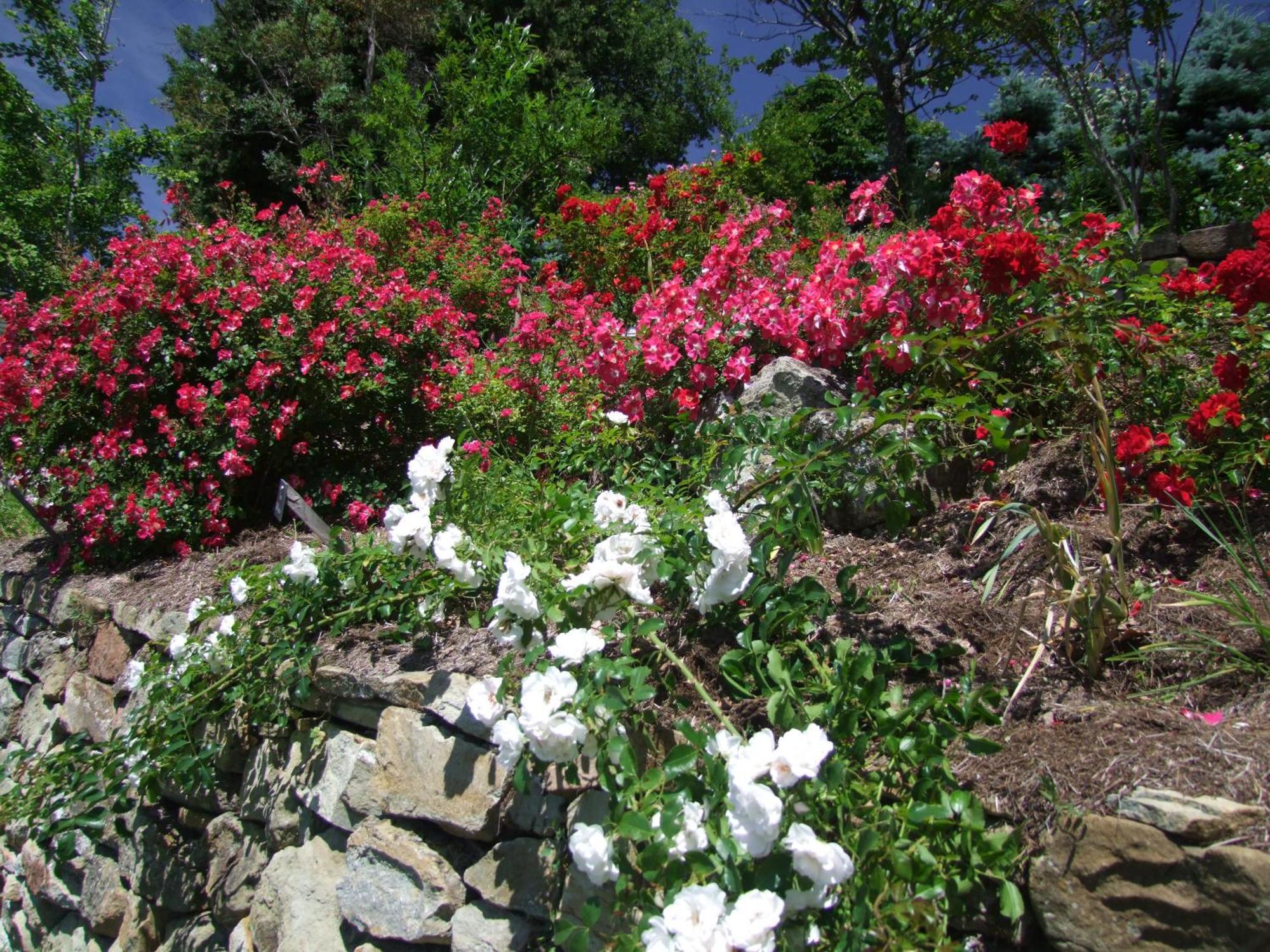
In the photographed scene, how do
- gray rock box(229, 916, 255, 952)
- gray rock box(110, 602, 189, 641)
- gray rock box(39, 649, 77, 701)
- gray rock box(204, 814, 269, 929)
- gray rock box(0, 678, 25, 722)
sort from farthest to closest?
gray rock box(0, 678, 25, 722)
gray rock box(39, 649, 77, 701)
gray rock box(110, 602, 189, 641)
gray rock box(204, 814, 269, 929)
gray rock box(229, 916, 255, 952)

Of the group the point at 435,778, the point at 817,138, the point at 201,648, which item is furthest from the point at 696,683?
the point at 817,138

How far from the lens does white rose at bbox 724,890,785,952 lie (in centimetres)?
128

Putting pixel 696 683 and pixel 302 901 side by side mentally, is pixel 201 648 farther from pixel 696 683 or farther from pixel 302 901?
pixel 696 683

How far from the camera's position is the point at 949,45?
30.8 ft

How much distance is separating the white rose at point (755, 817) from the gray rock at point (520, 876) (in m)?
0.62

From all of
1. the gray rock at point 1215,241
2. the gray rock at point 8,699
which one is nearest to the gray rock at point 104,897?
the gray rock at point 8,699

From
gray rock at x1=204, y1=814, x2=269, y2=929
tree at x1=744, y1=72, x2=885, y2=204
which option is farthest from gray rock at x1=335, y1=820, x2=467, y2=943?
tree at x1=744, y1=72, x2=885, y2=204

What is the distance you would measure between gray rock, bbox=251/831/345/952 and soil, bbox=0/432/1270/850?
0.55 metres

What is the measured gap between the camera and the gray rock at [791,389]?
2.81 metres

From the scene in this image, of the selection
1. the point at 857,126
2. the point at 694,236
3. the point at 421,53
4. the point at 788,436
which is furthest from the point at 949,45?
the point at 788,436

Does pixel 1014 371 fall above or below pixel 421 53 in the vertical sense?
below

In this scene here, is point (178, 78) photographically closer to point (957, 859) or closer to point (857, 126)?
point (857, 126)

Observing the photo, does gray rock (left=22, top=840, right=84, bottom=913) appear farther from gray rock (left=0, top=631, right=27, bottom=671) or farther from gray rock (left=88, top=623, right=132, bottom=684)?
gray rock (left=0, top=631, right=27, bottom=671)

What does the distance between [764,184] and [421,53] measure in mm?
7028
